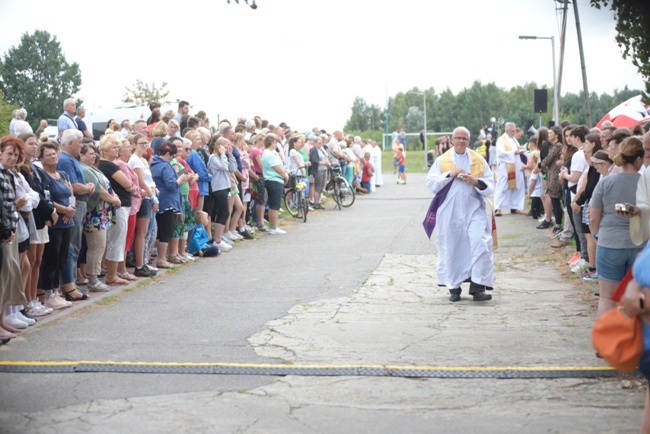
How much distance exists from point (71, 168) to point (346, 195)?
1674 cm

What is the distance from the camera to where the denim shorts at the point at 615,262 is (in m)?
8.64

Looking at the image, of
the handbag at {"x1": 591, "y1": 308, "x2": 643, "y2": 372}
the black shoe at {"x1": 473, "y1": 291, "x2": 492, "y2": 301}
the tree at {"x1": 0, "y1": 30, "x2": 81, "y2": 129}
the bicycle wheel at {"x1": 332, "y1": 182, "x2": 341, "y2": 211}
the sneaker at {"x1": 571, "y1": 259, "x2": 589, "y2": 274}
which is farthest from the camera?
the tree at {"x1": 0, "y1": 30, "x2": 81, "y2": 129}

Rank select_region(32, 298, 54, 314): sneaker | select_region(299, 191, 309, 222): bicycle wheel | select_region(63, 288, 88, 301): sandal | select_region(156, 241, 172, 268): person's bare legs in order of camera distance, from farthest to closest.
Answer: select_region(299, 191, 309, 222): bicycle wheel
select_region(156, 241, 172, 268): person's bare legs
select_region(63, 288, 88, 301): sandal
select_region(32, 298, 54, 314): sneaker

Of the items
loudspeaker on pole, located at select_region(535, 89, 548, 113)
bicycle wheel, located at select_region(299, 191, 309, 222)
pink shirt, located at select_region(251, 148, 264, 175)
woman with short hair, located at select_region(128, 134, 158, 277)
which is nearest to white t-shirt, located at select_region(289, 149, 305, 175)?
bicycle wheel, located at select_region(299, 191, 309, 222)

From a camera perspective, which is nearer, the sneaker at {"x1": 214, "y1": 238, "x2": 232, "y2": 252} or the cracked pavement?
the cracked pavement

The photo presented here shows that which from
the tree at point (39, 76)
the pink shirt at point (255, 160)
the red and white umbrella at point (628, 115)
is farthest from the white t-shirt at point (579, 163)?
the tree at point (39, 76)

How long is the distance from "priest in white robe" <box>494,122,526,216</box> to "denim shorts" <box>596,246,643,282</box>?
52.1ft

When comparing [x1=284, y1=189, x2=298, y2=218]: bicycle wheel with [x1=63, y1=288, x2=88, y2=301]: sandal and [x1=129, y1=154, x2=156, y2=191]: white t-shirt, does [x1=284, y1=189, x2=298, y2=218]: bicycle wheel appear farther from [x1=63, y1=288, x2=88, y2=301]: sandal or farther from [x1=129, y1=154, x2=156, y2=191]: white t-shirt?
[x1=63, y1=288, x2=88, y2=301]: sandal

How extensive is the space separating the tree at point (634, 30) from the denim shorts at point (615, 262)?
4.24ft

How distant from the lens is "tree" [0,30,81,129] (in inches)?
3839

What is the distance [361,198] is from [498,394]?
81.8 feet

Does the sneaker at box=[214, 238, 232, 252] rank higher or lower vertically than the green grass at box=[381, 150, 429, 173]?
higher

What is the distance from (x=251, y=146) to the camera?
2125 centimetres

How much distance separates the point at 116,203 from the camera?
12945 millimetres
